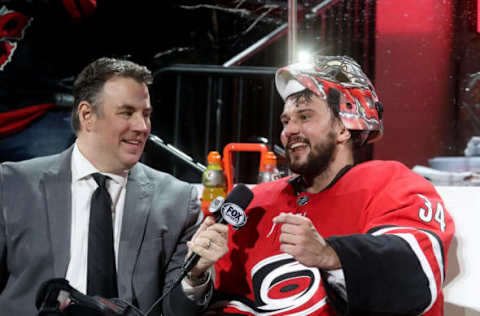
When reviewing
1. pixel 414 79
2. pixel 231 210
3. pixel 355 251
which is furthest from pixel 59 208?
pixel 414 79

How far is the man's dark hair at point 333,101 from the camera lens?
1.43 meters

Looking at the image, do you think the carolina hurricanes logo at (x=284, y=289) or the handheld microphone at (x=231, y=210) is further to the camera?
the carolina hurricanes logo at (x=284, y=289)

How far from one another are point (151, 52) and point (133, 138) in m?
2.31

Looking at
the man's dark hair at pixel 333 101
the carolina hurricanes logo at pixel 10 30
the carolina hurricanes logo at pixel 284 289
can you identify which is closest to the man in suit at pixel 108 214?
the carolina hurricanes logo at pixel 284 289

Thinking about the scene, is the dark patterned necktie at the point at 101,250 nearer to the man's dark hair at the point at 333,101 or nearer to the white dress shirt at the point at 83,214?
the white dress shirt at the point at 83,214

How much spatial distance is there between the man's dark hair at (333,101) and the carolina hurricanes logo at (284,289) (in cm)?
46

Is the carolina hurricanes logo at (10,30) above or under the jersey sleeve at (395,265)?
above

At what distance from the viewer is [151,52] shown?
3711 millimetres

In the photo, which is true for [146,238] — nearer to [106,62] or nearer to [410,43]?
[106,62]

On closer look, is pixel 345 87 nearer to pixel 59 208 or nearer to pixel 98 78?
pixel 98 78

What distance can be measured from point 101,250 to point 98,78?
612mm

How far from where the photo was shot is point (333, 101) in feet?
4.70

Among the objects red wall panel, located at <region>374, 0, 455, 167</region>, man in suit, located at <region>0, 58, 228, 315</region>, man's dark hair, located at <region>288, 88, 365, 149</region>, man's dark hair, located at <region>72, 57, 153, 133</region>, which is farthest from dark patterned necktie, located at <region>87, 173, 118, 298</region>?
red wall panel, located at <region>374, 0, 455, 167</region>

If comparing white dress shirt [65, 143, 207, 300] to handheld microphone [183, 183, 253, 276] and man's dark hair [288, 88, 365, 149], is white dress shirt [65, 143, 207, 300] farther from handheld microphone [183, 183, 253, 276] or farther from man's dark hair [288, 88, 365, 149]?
man's dark hair [288, 88, 365, 149]
